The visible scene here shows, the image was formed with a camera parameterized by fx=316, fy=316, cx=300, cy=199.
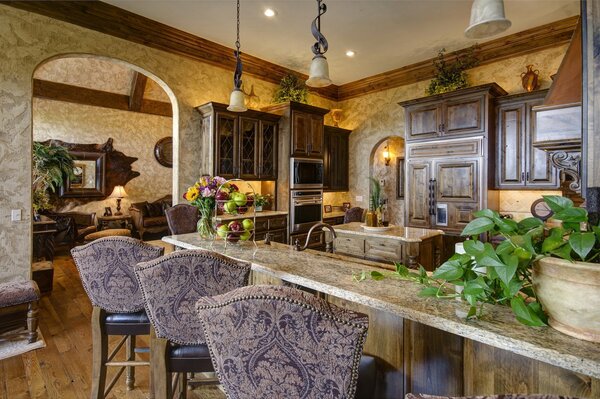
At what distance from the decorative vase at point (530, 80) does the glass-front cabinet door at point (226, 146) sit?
4.09m

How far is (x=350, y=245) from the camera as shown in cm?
363

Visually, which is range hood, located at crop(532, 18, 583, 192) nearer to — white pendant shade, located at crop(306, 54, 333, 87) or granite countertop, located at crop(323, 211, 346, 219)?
white pendant shade, located at crop(306, 54, 333, 87)

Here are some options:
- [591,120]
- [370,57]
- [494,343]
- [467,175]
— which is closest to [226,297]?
[494,343]

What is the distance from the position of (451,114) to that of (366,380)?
14.3 ft

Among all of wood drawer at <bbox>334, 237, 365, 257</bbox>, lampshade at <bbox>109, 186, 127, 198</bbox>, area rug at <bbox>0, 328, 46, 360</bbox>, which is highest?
lampshade at <bbox>109, 186, 127, 198</bbox>

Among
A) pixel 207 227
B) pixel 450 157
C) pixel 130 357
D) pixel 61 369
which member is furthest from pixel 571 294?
pixel 450 157

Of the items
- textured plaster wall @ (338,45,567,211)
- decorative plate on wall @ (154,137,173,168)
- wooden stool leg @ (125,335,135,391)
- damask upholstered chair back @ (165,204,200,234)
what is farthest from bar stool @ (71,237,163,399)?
decorative plate on wall @ (154,137,173,168)

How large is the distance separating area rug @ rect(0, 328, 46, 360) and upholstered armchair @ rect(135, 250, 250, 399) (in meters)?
2.18

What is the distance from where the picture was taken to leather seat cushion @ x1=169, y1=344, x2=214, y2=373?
140 cm

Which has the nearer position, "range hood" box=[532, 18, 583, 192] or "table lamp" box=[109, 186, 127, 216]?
"range hood" box=[532, 18, 583, 192]

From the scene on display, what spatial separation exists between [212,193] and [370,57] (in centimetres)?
416

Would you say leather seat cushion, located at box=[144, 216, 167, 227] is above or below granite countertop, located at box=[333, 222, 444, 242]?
below

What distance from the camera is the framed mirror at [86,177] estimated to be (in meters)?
6.80

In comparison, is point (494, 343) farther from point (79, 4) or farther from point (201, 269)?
point (79, 4)
